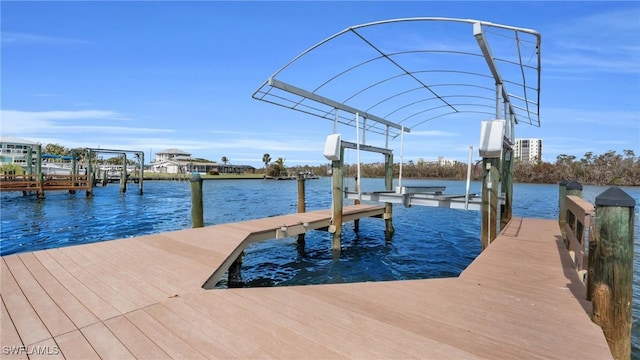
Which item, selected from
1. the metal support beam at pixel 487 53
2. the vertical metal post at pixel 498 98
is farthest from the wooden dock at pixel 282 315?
the metal support beam at pixel 487 53

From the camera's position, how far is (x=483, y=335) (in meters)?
2.47

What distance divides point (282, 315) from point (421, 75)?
7196 millimetres

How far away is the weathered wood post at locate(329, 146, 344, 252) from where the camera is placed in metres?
8.03

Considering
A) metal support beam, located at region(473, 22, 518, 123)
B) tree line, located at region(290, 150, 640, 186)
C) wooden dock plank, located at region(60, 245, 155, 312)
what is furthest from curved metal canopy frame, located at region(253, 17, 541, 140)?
tree line, located at region(290, 150, 640, 186)

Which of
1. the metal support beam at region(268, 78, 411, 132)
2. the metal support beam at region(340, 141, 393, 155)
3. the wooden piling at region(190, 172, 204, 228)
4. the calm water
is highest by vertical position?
the metal support beam at region(268, 78, 411, 132)

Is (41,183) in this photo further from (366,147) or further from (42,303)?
(42,303)

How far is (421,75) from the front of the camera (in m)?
8.07

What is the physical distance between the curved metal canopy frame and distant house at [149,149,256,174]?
73.0 metres

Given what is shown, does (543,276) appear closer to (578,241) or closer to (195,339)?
(578,241)

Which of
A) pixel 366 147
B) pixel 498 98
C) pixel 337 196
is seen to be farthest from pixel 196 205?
pixel 498 98

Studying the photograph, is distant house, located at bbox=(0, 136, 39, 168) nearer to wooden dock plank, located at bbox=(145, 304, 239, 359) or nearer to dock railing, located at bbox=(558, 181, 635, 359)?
wooden dock plank, located at bbox=(145, 304, 239, 359)

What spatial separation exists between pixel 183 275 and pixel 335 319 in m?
2.23

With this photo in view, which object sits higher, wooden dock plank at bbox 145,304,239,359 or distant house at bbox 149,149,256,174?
distant house at bbox 149,149,256,174

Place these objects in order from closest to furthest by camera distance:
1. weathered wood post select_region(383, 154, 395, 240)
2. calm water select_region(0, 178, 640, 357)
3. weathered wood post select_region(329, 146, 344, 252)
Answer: calm water select_region(0, 178, 640, 357) → weathered wood post select_region(329, 146, 344, 252) → weathered wood post select_region(383, 154, 395, 240)
